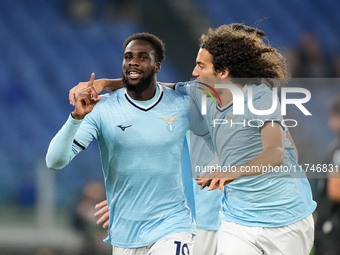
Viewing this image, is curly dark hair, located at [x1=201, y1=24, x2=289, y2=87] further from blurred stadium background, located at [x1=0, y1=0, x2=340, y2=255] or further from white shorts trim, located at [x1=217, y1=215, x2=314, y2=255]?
blurred stadium background, located at [x1=0, y1=0, x2=340, y2=255]

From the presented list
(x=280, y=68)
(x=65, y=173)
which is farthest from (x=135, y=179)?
(x=65, y=173)

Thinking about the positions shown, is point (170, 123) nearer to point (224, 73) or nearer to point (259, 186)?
point (224, 73)

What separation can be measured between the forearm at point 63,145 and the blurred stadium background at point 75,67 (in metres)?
4.24

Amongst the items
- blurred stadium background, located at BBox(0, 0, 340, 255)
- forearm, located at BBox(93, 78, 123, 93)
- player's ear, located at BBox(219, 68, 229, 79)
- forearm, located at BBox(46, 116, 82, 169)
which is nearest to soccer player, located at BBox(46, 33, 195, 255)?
forearm, located at BBox(46, 116, 82, 169)

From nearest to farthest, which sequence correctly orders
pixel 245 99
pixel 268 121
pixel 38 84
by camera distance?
1. pixel 268 121
2. pixel 245 99
3. pixel 38 84

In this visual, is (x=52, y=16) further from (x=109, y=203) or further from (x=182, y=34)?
(x=109, y=203)

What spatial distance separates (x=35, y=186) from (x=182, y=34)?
4935 millimetres

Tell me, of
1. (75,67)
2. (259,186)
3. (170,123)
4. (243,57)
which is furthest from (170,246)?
(75,67)

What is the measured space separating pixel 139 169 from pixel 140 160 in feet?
0.20

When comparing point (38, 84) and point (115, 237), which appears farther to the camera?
point (38, 84)

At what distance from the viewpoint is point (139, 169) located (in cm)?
432

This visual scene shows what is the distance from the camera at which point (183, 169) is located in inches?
180

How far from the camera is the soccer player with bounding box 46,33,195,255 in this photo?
14.1 ft

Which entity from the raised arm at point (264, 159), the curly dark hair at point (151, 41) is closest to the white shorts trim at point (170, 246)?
the raised arm at point (264, 159)
